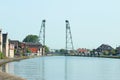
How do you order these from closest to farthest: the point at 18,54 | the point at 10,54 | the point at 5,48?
the point at 5,48, the point at 10,54, the point at 18,54

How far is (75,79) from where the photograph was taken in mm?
54031

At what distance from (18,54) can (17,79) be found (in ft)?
446

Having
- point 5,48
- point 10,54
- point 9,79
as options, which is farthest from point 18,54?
point 9,79

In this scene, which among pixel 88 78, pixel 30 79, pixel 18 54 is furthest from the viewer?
pixel 18 54

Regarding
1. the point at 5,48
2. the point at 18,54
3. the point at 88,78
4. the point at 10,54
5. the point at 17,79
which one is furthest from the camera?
the point at 18,54

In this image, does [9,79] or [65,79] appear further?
[65,79]

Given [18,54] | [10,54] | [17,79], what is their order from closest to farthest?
[17,79], [10,54], [18,54]

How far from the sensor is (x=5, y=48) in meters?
128

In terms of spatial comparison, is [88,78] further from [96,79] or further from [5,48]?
[5,48]

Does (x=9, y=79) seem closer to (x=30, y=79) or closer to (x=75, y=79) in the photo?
(x=30, y=79)

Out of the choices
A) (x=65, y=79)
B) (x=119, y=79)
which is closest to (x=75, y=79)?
(x=65, y=79)

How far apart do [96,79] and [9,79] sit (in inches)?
565

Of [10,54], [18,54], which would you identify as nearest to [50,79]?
[10,54]

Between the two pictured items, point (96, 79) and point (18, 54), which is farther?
point (18, 54)
